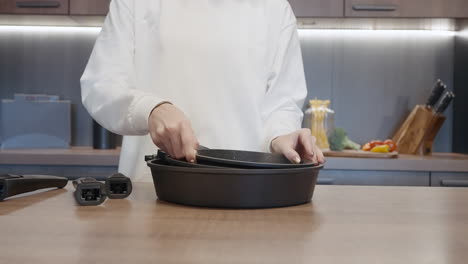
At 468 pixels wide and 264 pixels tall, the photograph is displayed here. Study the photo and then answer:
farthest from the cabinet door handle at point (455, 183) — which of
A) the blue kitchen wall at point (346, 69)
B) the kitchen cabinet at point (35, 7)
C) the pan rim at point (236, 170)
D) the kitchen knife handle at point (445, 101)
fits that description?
the kitchen cabinet at point (35, 7)

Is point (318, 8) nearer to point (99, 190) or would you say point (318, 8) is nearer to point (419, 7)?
point (419, 7)

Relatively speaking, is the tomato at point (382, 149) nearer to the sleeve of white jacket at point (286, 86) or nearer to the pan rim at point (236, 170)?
the sleeve of white jacket at point (286, 86)

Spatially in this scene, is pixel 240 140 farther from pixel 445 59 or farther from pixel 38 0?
pixel 445 59

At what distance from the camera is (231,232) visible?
24.6 inches

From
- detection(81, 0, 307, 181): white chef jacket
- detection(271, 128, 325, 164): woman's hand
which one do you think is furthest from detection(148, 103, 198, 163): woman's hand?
detection(81, 0, 307, 181): white chef jacket

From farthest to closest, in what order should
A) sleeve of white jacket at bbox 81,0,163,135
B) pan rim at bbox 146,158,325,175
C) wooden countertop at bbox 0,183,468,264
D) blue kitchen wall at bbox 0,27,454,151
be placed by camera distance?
blue kitchen wall at bbox 0,27,454,151
sleeve of white jacket at bbox 81,0,163,135
pan rim at bbox 146,158,325,175
wooden countertop at bbox 0,183,468,264

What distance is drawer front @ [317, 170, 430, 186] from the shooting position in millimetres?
2217

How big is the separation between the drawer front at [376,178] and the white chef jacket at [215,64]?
2.67 feet

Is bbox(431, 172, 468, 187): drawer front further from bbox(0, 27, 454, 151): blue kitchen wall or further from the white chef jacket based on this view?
the white chef jacket

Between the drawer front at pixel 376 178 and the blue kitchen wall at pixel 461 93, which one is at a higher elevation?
the blue kitchen wall at pixel 461 93

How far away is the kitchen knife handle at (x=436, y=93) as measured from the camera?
2451 millimetres

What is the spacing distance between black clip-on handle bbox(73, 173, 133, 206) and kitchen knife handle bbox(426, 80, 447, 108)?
1.91 meters

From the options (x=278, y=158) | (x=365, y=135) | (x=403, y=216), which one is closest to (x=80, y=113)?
(x=365, y=135)

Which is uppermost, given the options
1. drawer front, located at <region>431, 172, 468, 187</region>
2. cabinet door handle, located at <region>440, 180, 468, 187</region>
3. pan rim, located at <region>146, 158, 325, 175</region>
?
pan rim, located at <region>146, 158, 325, 175</region>
